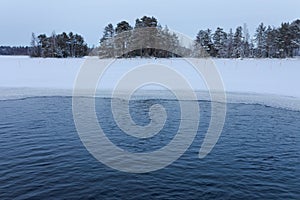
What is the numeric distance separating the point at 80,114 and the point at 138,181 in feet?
27.8

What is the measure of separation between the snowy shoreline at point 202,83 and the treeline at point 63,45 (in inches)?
1171

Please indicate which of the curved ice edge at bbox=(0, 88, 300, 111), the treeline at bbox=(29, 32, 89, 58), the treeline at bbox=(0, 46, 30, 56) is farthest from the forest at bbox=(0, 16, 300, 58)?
the treeline at bbox=(0, 46, 30, 56)

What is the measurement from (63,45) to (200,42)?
31.3 m

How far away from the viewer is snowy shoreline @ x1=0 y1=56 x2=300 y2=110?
20.1m

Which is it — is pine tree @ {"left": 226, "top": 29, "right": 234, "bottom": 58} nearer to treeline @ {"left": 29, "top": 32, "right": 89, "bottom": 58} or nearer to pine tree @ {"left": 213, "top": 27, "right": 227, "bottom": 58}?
pine tree @ {"left": 213, "top": 27, "right": 227, "bottom": 58}

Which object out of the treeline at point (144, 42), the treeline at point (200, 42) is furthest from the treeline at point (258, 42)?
the treeline at point (144, 42)

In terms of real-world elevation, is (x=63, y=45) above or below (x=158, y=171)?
above

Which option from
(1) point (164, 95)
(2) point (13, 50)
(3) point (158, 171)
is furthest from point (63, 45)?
(2) point (13, 50)

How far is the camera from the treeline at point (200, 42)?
1876 inches

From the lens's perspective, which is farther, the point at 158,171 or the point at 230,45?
the point at 230,45

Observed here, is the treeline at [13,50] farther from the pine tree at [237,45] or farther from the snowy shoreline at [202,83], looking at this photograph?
the snowy shoreline at [202,83]

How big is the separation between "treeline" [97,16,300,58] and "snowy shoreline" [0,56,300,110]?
1031 centimetres

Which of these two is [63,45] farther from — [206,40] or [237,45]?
[237,45]

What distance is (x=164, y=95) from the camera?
70.1 ft
